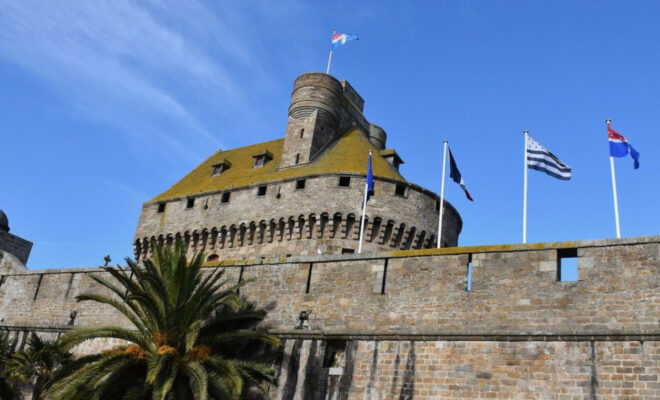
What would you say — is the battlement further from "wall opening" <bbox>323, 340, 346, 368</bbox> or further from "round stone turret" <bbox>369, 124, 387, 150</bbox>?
"round stone turret" <bbox>369, 124, 387, 150</bbox>

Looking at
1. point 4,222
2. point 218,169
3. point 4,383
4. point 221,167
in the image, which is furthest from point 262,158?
point 4,383

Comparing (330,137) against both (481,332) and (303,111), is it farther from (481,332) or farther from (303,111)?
(481,332)

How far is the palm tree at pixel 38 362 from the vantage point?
18656 millimetres

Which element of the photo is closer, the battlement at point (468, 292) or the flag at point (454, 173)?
the battlement at point (468, 292)

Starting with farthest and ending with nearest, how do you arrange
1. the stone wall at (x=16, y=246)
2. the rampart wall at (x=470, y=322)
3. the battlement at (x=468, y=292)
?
the stone wall at (x=16, y=246)
the battlement at (x=468, y=292)
the rampart wall at (x=470, y=322)

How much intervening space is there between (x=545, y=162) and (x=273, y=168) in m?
16.7

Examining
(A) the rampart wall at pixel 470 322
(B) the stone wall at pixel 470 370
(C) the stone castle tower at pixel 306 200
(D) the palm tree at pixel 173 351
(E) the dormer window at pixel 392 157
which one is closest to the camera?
(B) the stone wall at pixel 470 370

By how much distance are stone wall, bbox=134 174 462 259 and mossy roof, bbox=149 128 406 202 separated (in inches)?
25.9

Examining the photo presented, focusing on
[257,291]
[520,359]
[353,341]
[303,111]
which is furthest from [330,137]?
[520,359]

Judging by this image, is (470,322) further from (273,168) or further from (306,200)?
(273,168)

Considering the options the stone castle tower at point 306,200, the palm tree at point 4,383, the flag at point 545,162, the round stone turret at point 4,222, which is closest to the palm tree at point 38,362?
the palm tree at point 4,383

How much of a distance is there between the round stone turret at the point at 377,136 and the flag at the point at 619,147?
64.6 feet

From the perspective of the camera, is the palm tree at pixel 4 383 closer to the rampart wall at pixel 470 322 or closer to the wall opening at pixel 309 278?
the rampart wall at pixel 470 322

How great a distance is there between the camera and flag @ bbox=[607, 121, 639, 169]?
696 inches
